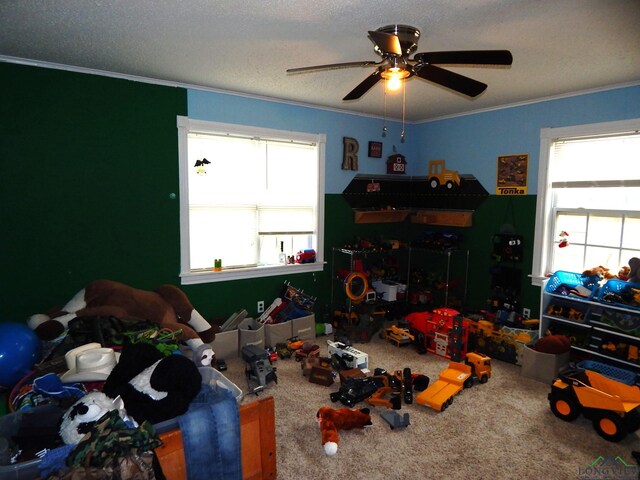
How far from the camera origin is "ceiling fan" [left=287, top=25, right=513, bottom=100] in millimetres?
1811

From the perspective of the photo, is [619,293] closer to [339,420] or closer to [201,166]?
[339,420]

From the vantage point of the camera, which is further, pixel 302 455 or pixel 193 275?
pixel 193 275

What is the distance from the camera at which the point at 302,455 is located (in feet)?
7.97

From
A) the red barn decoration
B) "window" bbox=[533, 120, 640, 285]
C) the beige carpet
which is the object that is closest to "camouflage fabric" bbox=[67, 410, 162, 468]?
the beige carpet

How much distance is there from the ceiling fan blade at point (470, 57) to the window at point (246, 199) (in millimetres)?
2419

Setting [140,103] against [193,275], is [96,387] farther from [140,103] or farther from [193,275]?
[140,103]

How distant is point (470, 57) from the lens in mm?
1882

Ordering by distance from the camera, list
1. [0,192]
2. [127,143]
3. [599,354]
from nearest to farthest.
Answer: [0,192]
[599,354]
[127,143]

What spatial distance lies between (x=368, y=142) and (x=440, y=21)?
2725 millimetres

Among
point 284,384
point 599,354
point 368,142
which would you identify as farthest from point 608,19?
point 284,384

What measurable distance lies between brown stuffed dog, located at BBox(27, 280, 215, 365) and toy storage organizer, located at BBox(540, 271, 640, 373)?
3.04 meters

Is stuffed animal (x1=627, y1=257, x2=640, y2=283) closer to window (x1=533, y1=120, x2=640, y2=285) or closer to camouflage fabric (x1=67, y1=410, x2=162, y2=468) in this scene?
window (x1=533, y1=120, x2=640, y2=285)

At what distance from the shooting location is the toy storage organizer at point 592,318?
10.3 ft

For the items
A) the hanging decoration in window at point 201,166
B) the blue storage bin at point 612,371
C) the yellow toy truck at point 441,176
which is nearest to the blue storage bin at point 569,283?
the blue storage bin at point 612,371
